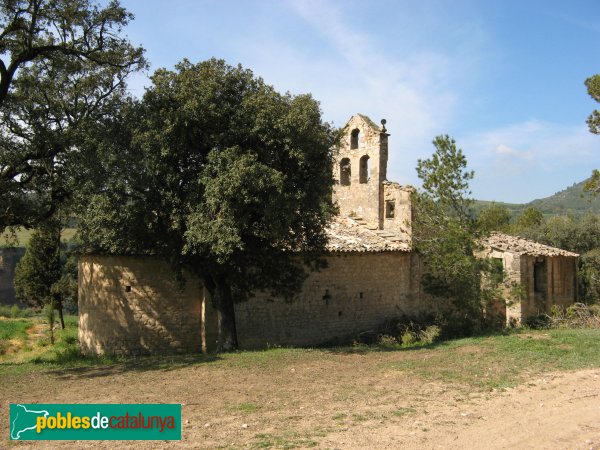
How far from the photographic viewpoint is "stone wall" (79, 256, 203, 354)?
613 inches

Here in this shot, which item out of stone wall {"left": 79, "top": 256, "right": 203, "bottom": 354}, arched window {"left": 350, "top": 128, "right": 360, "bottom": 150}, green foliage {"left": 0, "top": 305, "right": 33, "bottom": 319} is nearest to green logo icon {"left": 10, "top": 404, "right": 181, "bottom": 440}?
stone wall {"left": 79, "top": 256, "right": 203, "bottom": 354}

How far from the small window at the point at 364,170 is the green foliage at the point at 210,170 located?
895 centimetres

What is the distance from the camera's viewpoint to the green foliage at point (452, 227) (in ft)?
53.1

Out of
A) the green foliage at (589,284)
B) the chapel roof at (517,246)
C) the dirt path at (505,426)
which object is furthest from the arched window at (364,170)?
the dirt path at (505,426)

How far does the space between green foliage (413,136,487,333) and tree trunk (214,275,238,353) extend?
23.0 ft

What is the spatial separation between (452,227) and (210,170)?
8.18 meters

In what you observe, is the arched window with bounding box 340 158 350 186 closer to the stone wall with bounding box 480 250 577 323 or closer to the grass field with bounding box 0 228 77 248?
the stone wall with bounding box 480 250 577 323

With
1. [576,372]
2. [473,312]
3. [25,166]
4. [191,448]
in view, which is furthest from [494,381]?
[25,166]

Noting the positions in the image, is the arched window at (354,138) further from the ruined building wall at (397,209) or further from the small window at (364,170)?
the ruined building wall at (397,209)

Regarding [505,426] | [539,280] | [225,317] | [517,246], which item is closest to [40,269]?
[225,317]

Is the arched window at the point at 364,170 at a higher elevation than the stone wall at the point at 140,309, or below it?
higher

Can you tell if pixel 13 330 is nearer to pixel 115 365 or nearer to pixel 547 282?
pixel 115 365

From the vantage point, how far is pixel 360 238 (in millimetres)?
19828

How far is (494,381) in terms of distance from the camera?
10078 millimetres
